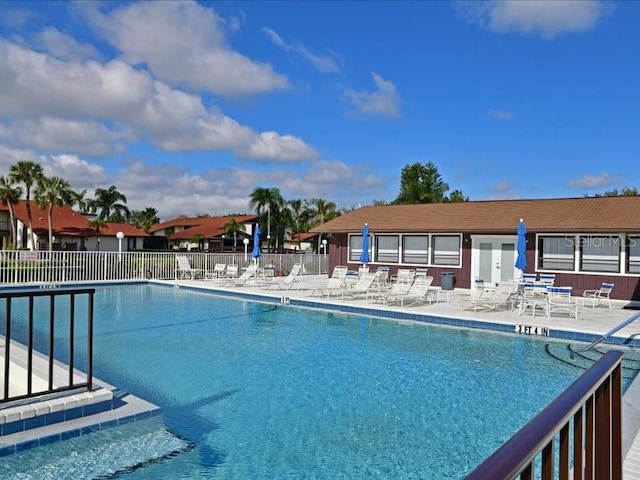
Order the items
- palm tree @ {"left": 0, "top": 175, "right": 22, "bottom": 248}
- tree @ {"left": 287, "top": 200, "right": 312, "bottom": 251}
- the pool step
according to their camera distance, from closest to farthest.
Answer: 1. the pool step
2. palm tree @ {"left": 0, "top": 175, "right": 22, "bottom": 248}
3. tree @ {"left": 287, "top": 200, "right": 312, "bottom": 251}

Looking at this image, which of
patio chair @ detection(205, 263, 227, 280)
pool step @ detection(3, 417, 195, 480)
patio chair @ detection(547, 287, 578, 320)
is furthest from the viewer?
patio chair @ detection(205, 263, 227, 280)

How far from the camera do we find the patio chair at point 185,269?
23.7 m

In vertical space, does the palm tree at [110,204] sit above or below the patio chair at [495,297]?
above

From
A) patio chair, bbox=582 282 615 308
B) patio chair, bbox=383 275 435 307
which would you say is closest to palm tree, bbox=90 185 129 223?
patio chair, bbox=383 275 435 307

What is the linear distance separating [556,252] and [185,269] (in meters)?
15.6

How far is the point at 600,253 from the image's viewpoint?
57.9 ft

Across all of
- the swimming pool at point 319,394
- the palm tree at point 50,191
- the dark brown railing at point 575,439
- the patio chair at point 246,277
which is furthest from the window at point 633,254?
the palm tree at point 50,191

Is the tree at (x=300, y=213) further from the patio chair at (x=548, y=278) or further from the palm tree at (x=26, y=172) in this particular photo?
the patio chair at (x=548, y=278)

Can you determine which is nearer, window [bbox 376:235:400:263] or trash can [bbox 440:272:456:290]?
trash can [bbox 440:272:456:290]

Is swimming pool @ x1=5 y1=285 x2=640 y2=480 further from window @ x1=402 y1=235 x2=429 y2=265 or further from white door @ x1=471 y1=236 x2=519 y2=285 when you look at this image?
window @ x1=402 y1=235 x2=429 y2=265

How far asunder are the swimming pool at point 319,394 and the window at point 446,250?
889 cm

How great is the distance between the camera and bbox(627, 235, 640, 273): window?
1694 centimetres

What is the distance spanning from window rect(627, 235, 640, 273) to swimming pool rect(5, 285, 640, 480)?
8.45 m

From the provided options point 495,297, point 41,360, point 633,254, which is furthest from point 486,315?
point 41,360
